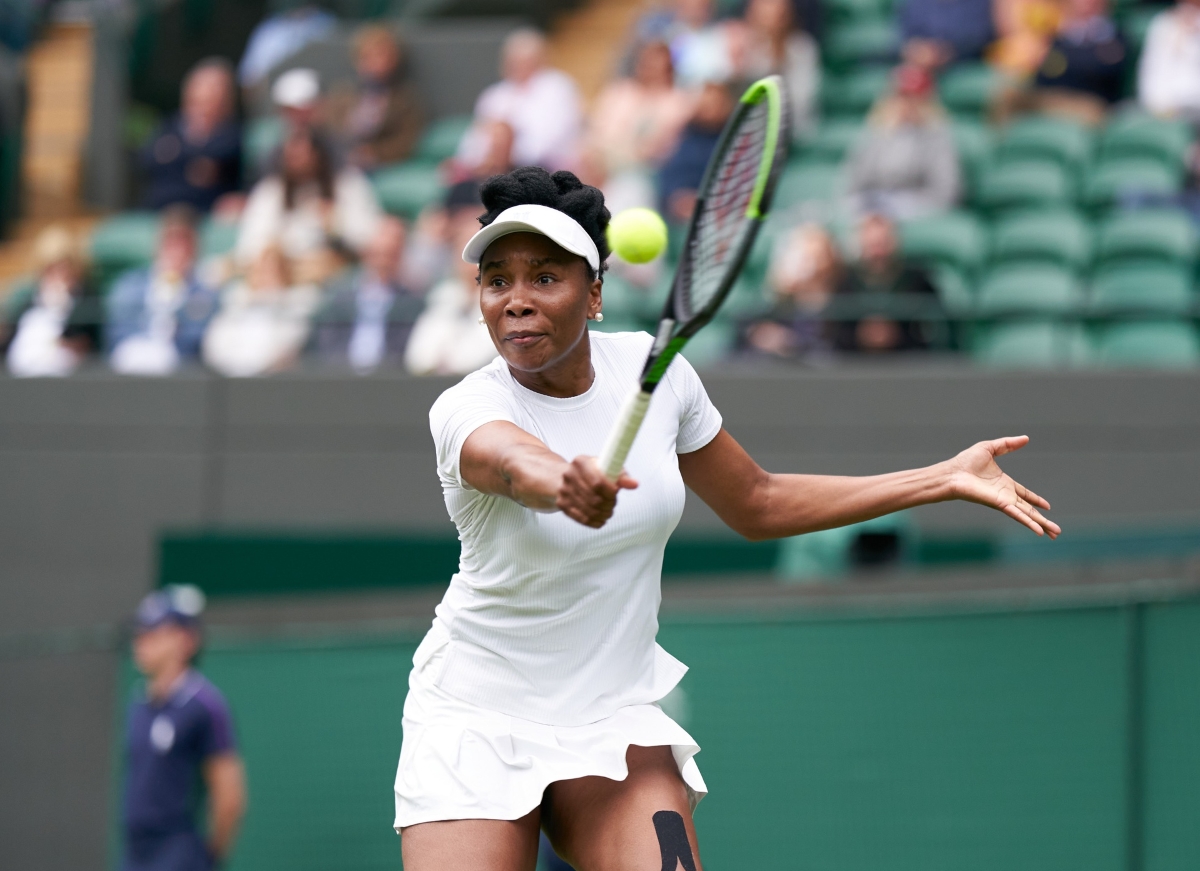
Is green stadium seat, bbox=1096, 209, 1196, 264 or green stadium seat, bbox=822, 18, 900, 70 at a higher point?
green stadium seat, bbox=822, 18, 900, 70

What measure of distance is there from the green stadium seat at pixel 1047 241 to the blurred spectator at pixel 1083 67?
83 centimetres

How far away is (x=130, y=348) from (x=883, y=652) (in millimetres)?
4660

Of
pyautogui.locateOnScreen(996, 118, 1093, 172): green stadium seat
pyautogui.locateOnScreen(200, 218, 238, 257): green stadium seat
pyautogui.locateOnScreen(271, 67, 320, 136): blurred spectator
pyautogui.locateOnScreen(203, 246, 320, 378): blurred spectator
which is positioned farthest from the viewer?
pyautogui.locateOnScreen(200, 218, 238, 257): green stadium seat

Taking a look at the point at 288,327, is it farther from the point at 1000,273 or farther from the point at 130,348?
the point at 1000,273

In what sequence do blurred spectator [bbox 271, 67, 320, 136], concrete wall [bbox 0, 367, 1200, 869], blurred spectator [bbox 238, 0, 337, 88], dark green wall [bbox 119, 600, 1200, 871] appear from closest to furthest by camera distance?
dark green wall [bbox 119, 600, 1200, 871], concrete wall [bbox 0, 367, 1200, 869], blurred spectator [bbox 271, 67, 320, 136], blurred spectator [bbox 238, 0, 337, 88]

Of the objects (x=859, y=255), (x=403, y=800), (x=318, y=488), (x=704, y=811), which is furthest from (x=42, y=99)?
(x=403, y=800)

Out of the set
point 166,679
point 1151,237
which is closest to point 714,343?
point 1151,237

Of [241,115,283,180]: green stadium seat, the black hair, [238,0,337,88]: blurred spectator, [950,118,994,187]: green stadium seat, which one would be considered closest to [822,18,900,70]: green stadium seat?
A: [950,118,994,187]: green stadium seat

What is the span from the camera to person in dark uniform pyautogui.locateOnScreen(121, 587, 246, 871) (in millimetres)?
6160

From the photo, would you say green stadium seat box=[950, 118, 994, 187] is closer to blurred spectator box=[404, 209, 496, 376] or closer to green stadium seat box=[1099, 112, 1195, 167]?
green stadium seat box=[1099, 112, 1195, 167]

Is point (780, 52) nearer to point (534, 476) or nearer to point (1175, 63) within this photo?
point (1175, 63)

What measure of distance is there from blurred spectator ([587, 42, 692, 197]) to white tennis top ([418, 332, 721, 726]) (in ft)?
18.1

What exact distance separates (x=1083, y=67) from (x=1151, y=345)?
2022mm

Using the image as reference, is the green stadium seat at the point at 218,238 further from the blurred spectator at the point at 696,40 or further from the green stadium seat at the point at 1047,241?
the green stadium seat at the point at 1047,241
